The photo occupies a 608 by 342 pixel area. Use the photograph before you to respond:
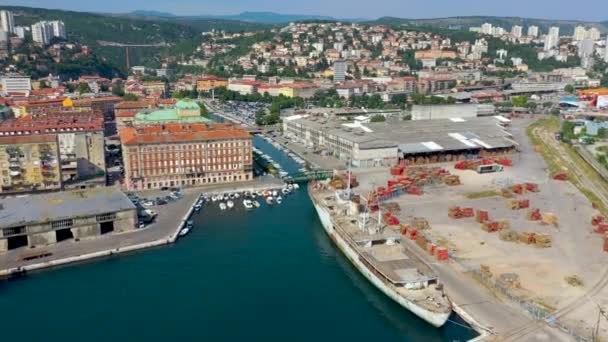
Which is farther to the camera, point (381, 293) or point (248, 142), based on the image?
point (248, 142)

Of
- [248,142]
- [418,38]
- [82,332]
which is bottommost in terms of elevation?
[82,332]

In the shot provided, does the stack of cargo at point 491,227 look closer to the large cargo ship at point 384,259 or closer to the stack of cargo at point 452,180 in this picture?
the large cargo ship at point 384,259

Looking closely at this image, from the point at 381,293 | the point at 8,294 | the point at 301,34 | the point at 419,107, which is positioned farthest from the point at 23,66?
the point at 381,293

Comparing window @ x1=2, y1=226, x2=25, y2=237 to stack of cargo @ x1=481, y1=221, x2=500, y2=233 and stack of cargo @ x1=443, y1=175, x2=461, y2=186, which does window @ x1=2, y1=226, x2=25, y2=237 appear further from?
stack of cargo @ x1=443, y1=175, x2=461, y2=186

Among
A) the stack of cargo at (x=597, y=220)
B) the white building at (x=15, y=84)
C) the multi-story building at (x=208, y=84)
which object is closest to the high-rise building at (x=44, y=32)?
the white building at (x=15, y=84)

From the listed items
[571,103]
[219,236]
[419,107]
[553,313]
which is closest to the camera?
[553,313]

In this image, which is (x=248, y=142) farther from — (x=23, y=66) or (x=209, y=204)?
(x=23, y=66)

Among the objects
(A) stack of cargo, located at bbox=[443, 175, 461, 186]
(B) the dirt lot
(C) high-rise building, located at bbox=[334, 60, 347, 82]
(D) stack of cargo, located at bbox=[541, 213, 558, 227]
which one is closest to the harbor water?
(B) the dirt lot

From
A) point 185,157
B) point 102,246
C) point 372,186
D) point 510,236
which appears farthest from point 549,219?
point 102,246
